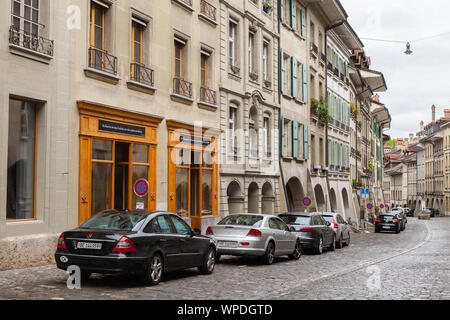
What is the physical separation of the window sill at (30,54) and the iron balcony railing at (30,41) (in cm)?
11

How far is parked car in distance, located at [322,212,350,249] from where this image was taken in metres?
26.0

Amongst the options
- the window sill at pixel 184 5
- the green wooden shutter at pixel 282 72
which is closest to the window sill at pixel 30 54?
the window sill at pixel 184 5

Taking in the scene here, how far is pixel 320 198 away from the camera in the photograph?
4128 centimetres

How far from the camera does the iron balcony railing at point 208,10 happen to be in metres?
24.6

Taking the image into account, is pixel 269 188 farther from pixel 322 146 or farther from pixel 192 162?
pixel 322 146

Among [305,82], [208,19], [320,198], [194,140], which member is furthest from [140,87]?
[320,198]

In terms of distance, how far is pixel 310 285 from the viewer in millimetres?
12727

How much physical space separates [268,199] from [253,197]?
191 centimetres

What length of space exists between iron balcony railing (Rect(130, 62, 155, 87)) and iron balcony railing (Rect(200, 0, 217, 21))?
201 inches

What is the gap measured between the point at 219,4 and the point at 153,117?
7720mm

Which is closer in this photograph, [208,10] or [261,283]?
[261,283]

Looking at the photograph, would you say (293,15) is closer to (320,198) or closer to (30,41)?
(320,198)

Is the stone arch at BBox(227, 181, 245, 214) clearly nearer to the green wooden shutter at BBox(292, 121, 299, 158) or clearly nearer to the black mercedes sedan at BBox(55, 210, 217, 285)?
the green wooden shutter at BBox(292, 121, 299, 158)

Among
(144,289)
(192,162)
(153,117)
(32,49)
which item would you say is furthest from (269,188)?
(144,289)
